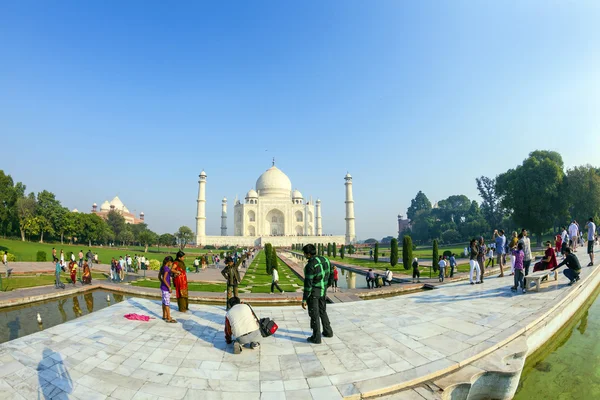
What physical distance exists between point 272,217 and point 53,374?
65.1 meters

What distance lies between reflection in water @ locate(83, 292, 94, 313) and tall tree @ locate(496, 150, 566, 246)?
3359cm

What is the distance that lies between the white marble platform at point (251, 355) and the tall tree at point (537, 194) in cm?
2750

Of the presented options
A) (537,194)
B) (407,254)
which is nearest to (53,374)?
(407,254)

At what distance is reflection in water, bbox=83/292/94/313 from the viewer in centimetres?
872

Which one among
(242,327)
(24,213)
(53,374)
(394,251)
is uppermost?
(24,213)

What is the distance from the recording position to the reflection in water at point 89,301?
872 cm

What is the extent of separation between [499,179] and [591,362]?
34.5 metres

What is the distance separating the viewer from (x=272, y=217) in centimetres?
6856

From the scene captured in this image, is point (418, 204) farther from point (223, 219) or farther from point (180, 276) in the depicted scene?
point (180, 276)

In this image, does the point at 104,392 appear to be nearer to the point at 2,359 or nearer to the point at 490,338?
the point at 2,359

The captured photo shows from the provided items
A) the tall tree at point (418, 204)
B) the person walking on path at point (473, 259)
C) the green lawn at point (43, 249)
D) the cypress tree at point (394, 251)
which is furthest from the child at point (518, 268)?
the tall tree at point (418, 204)

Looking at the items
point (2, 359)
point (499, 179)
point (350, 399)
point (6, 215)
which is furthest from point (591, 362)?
point (6, 215)

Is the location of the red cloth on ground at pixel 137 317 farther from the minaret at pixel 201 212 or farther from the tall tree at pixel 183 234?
the minaret at pixel 201 212

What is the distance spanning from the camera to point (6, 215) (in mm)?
31406
